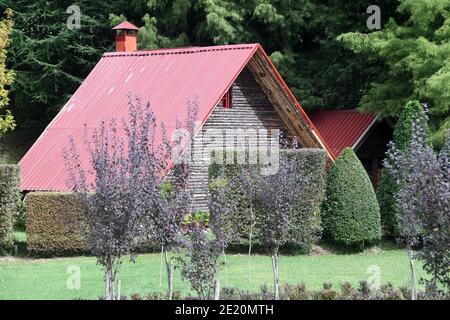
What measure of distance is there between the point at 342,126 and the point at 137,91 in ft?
29.2

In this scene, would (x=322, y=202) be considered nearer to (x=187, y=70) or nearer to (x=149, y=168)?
(x=187, y=70)

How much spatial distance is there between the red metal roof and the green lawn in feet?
33.6

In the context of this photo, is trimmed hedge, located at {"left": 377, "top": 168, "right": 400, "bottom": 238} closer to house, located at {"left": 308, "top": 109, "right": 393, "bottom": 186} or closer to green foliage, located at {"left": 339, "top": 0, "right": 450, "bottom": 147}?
green foliage, located at {"left": 339, "top": 0, "right": 450, "bottom": 147}

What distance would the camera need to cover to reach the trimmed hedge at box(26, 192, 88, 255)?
20344 mm

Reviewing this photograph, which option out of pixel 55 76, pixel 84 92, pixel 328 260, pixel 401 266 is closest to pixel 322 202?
pixel 328 260

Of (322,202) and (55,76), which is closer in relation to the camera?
(322,202)

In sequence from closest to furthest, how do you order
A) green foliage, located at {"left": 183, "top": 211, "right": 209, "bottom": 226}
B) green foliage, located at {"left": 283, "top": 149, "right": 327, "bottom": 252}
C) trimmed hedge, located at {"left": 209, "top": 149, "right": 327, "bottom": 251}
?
green foliage, located at {"left": 183, "top": 211, "right": 209, "bottom": 226} → trimmed hedge, located at {"left": 209, "top": 149, "right": 327, "bottom": 251} → green foliage, located at {"left": 283, "top": 149, "right": 327, "bottom": 252}

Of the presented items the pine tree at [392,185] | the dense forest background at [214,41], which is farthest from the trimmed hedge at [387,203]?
the dense forest background at [214,41]

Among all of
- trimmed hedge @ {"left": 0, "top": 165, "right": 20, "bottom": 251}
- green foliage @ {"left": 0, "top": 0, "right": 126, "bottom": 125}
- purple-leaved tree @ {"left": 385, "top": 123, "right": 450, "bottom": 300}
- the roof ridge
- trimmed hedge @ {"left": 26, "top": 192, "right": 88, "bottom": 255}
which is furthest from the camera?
green foliage @ {"left": 0, "top": 0, "right": 126, "bottom": 125}

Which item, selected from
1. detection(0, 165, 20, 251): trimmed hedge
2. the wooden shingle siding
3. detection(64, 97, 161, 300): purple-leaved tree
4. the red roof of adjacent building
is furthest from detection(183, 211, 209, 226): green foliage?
the red roof of adjacent building

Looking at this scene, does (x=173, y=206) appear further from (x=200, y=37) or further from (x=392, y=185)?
(x=200, y=37)

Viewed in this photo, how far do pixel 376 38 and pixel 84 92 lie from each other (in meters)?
8.96
